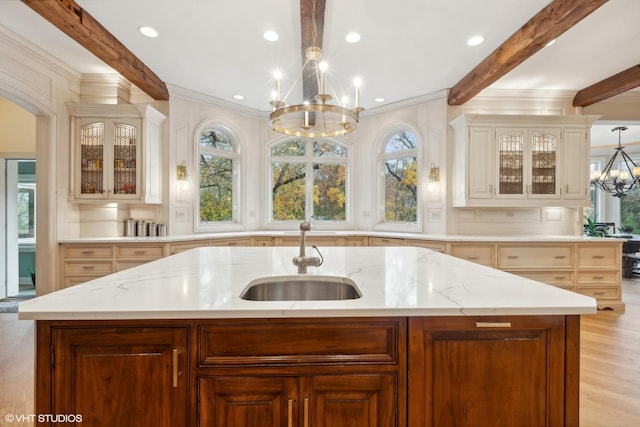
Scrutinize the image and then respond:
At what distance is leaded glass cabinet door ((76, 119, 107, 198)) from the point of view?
359 centimetres

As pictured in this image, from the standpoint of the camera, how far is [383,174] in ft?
15.9

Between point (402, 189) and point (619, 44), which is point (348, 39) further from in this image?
point (619, 44)

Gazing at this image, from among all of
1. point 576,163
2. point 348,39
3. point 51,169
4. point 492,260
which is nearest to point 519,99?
point 576,163

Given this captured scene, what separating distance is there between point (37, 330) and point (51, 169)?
326 centimetres

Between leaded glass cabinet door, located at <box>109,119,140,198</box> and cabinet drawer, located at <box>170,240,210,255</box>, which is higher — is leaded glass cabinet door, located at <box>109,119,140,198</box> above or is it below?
above

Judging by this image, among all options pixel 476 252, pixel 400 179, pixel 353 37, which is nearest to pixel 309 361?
pixel 353 37

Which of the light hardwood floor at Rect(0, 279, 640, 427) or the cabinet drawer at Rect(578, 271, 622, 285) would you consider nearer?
the light hardwood floor at Rect(0, 279, 640, 427)

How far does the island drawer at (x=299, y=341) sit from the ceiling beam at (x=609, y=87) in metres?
4.53

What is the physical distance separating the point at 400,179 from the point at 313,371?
4.05m

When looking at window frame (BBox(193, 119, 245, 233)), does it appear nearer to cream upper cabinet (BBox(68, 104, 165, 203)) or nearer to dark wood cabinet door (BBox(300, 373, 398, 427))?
cream upper cabinet (BBox(68, 104, 165, 203))

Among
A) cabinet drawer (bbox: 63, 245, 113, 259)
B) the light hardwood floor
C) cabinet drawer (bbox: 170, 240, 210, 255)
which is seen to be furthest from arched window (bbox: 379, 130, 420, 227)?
cabinet drawer (bbox: 63, 245, 113, 259)

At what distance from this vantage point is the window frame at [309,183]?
4.89 metres

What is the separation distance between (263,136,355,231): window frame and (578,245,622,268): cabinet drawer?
292 cm

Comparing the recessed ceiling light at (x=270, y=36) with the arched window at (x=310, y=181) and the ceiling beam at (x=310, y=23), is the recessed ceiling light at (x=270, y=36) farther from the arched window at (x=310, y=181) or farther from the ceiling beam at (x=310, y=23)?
the arched window at (x=310, y=181)
